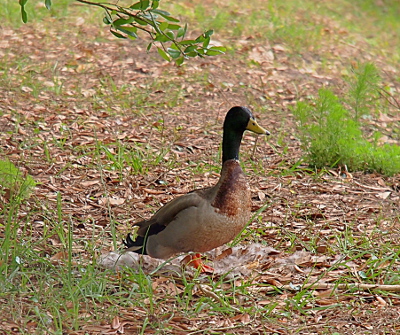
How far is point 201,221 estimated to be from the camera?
3.63 m

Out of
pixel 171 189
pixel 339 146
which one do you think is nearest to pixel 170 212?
pixel 171 189

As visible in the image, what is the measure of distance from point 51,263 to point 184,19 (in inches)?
233

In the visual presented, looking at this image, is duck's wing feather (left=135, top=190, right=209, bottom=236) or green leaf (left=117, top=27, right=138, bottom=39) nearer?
green leaf (left=117, top=27, right=138, bottom=39)

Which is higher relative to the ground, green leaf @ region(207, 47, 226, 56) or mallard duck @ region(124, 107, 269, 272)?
green leaf @ region(207, 47, 226, 56)

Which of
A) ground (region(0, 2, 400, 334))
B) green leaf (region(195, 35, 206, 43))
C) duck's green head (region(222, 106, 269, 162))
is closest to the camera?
ground (region(0, 2, 400, 334))

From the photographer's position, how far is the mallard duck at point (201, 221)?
3643 millimetres

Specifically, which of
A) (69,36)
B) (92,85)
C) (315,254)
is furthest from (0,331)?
(69,36)

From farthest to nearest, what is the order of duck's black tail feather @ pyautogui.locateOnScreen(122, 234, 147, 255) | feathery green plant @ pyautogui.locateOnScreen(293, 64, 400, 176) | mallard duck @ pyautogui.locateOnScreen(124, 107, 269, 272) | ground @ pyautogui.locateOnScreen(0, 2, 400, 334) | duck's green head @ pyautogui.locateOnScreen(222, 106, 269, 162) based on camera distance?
feathery green plant @ pyautogui.locateOnScreen(293, 64, 400, 176)
duck's green head @ pyautogui.locateOnScreen(222, 106, 269, 162)
duck's black tail feather @ pyautogui.locateOnScreen(122, 234, 147, 255)
mallard duck @ pyautogui.locateOnScreen(124, 107, 269, 272)
ground @ pyautogui.locateOnScreen(0, 2, 400, 334)

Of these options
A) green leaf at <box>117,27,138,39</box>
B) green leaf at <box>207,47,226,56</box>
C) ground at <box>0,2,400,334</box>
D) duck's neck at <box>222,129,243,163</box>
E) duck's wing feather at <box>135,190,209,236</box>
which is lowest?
ground at <box>0,2,400,334</box>

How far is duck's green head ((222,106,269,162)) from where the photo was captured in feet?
12.9

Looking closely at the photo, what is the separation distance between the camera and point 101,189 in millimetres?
4961

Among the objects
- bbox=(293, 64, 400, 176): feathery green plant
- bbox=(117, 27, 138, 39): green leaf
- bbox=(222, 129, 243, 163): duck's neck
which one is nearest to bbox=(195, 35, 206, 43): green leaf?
bbox=(117, 27, 138, 39): green leaf

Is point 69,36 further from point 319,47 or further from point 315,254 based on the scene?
point 315,254

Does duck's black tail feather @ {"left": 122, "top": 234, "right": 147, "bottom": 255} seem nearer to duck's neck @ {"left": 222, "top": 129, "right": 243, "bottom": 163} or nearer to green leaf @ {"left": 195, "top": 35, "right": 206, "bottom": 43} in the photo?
duck's neck @ {"left": 222, "top": 129, "right": 243, "bottom": 163}
